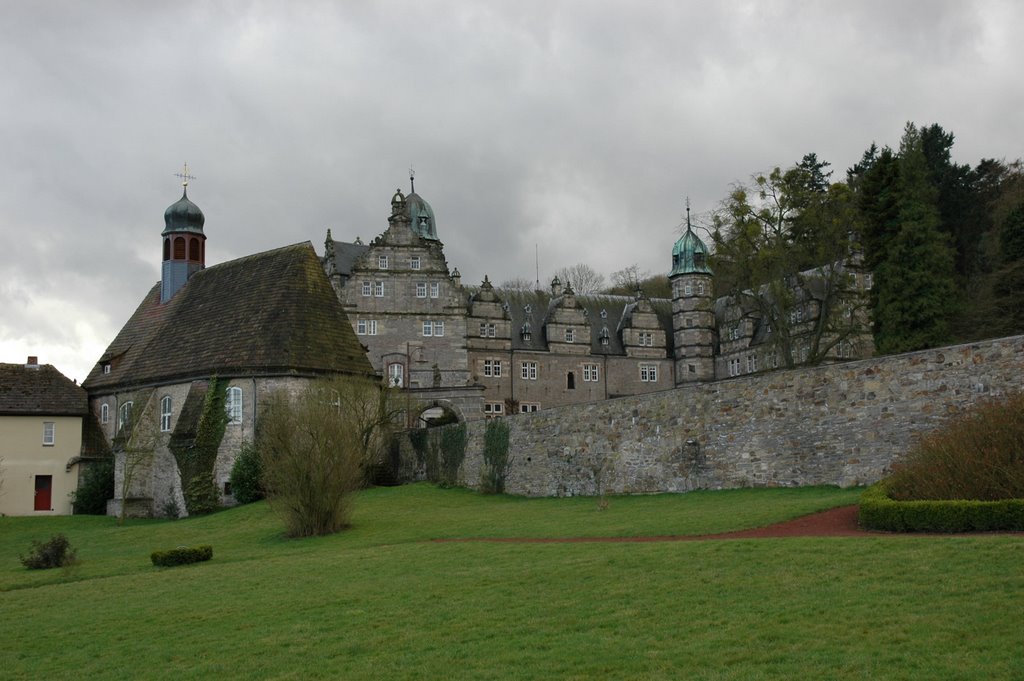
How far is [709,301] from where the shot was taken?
66.7m

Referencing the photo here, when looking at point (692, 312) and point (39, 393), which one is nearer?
point (39, 393)

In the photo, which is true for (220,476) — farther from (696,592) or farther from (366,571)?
(696,592)

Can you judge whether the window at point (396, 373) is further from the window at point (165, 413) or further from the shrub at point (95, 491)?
the shrub at point (95, 491)

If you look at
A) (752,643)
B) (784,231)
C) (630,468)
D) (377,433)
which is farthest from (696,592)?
(784,231)

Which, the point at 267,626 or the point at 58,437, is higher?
the point at 58,437

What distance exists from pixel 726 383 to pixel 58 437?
1276 inches

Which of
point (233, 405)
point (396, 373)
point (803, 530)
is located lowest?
point (803, 530)

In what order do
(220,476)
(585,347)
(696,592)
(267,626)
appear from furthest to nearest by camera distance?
1. (585,347)
2. (220,476)
3. (267,626)
4. (696,592)

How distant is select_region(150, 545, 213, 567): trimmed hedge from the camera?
2286cm

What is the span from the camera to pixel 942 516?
15164 millimetres

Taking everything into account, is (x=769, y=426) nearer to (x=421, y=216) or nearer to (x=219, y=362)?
(x=219, y=362)

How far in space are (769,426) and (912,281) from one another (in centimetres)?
2211

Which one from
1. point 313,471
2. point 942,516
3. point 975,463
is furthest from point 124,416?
point 942,516

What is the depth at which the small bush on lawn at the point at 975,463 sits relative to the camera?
15.8m
